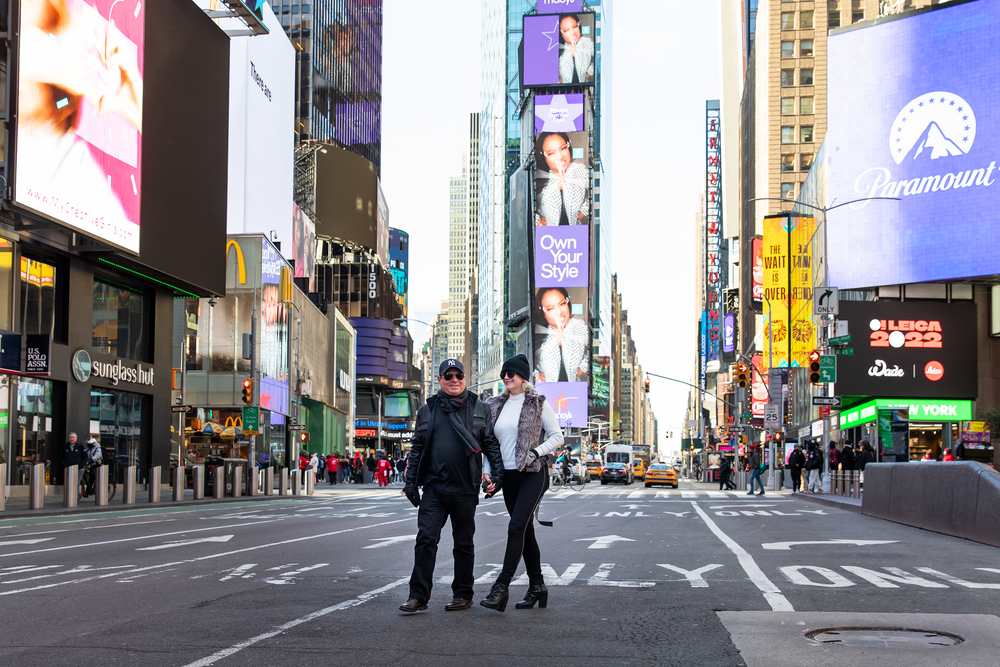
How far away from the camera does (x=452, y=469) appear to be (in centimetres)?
800

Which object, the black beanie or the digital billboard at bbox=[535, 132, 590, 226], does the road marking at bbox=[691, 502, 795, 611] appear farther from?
the digital billboard at bbox=[535, 132, 590, 226]

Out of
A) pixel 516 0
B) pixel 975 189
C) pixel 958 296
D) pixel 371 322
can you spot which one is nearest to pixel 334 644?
pixel 975 189

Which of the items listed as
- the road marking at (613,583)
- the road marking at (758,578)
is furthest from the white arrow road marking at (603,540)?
the road marking at (613,583)

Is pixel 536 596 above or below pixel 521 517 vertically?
below

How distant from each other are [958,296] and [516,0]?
149423 millimetres

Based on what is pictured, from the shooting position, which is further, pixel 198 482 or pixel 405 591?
pixel 198 482

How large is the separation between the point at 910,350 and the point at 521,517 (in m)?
47.3

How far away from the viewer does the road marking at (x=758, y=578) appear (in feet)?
27.5

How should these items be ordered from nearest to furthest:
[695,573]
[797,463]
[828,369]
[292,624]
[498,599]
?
[292,624] → [498,599] → [695,573] → [828,369] → [797,463]

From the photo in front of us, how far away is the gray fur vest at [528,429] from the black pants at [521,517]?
0.33 ft

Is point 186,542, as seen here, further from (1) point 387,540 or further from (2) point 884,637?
(2) point 884,637

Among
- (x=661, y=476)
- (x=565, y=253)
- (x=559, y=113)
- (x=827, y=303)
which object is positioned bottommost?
(x=661, y=476)

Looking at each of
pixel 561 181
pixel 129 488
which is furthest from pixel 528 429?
pixel 561 181

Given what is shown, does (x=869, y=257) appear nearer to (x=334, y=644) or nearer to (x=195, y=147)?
(x=195, y=147)
